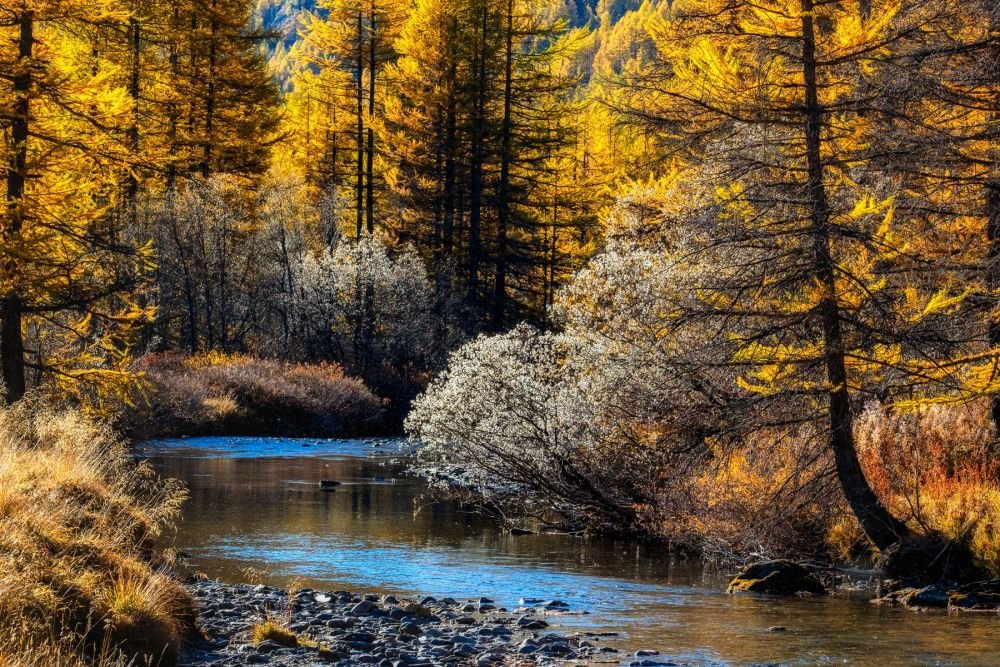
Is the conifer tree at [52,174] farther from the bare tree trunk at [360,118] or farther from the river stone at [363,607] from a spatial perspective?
the bare tree trunk at [360,118]

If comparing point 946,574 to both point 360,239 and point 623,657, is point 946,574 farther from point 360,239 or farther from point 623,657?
point 360,239

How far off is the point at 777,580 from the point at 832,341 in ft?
9.47

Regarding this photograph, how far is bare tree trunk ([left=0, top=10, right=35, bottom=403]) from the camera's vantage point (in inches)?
649

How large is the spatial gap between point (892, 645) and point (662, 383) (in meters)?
6.51

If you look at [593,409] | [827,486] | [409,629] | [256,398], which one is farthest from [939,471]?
[256,398]

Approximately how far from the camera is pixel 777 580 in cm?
1296

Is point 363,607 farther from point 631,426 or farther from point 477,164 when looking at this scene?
point 477,164

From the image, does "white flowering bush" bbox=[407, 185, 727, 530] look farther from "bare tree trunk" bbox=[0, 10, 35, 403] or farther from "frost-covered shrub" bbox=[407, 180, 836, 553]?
"bare tree trunk" bbox=[0, 10, 35, 403]

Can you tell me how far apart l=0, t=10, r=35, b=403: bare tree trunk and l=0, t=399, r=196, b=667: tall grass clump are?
550 cm

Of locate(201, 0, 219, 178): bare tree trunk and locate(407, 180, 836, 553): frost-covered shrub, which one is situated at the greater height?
locate(201, 0, 219, 178): bare tree trunk

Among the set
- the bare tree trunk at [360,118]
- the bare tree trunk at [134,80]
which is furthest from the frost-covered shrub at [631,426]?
the bare tree trunk at [360,118]

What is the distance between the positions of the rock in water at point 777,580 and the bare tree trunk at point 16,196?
426 inches

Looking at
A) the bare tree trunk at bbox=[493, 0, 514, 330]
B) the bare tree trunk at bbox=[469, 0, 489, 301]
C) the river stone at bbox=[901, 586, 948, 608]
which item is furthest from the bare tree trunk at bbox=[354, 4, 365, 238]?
the river stone at bbox=[901, 586, 948, 608]

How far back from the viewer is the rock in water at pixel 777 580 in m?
12.9
